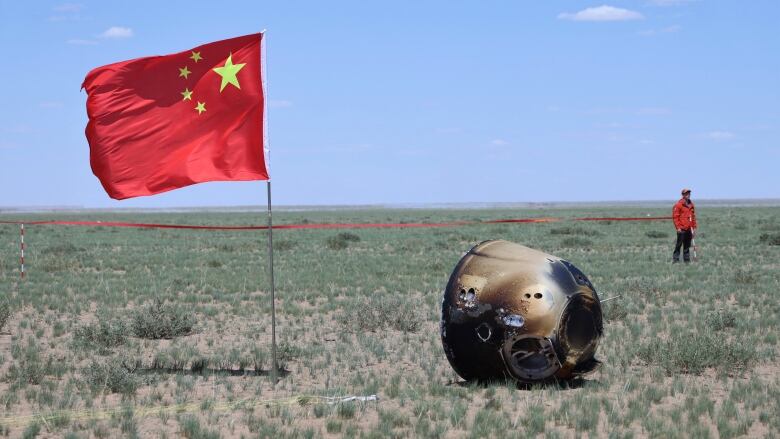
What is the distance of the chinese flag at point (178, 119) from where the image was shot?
33.8 feet

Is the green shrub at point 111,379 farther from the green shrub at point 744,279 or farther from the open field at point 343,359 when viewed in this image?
the green shrub at point 744,279

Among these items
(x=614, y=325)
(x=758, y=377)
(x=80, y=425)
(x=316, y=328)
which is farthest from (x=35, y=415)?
(x=614, y=325)

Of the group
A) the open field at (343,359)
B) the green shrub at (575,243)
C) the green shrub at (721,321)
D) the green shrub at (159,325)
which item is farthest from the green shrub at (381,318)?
the green shrub at (575,243)

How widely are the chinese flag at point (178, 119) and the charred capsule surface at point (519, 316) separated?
102 inches

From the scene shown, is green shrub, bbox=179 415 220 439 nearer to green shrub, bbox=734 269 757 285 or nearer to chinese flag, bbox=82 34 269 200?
chinese flag, bbox=82 34 269 200

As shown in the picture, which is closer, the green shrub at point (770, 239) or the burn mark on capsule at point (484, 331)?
the burn mark on capsule at point (484, 331)

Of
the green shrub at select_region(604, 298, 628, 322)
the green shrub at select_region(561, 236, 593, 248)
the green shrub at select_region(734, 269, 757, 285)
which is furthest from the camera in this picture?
the green shrub at select_region(561, 236, 593, 248)

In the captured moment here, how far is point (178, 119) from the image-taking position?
34.2ft

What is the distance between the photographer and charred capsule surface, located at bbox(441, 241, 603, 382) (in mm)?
9195

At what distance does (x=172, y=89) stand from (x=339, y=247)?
26.5 metres

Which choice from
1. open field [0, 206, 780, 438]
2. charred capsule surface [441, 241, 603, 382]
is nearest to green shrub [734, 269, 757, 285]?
open field [0, 206, 780, 438]

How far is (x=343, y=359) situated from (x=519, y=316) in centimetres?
380

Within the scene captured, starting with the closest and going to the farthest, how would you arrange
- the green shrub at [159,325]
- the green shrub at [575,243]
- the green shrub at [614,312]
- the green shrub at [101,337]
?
the green shrub at [101,337] → the green shrub at [159,325] → the green shrub at [614,312] → the green shrub at [575,243]

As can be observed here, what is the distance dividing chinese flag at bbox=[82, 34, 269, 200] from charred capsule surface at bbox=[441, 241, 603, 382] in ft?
8.51
